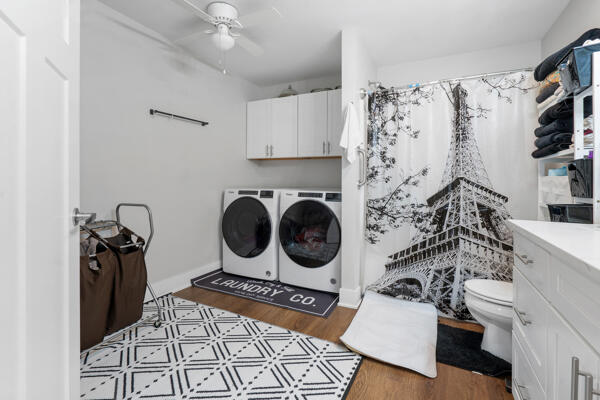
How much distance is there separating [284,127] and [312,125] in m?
0.37

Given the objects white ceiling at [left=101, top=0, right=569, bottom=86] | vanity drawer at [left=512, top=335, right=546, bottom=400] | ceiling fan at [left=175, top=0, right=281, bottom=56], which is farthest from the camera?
white ceiling at [left=101, top=0, right=569, bottom=86]

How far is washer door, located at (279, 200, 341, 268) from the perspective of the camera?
8.38 ft

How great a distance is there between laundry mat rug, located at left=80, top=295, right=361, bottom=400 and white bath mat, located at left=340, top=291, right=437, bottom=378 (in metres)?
0.16

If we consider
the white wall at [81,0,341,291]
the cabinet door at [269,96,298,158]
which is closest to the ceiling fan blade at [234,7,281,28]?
the white wall at [81,0,341,291]

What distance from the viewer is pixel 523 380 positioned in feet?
3.86

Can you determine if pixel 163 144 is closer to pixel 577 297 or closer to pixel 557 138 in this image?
pixel 577 297

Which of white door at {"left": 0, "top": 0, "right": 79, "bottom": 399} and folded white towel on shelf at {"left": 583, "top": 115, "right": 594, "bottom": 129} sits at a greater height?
folded white towel on shelf at {"left": 583, "top": 115, "right": 594, "bottom": 129}

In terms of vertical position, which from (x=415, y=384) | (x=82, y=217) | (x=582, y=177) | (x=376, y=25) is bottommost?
(x=415, y=384)

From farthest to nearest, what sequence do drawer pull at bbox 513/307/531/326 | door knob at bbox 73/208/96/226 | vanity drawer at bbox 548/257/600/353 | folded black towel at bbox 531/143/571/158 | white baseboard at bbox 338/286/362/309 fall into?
1. white baseboard at bbox 338/286/362/309
2. folded black towel at bbox 531/143/571/158
3. drawer pull at bbox 513/307/531/326
4. door knob at bbox 73/208/96/226
5. vanity drawer at bbox 548/257/600/353

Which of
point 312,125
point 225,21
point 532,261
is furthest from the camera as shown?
point 312,125

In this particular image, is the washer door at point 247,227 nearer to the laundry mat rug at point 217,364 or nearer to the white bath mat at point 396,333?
the laundry mat rug at point 217,364

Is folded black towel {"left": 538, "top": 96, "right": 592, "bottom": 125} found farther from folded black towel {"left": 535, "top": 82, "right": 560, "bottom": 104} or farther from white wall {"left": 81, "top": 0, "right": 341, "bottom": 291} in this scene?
white wall {"left": 81, "top": 0, "right": 341, "bottom": 291}

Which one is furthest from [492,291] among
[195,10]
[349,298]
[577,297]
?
[195,10]

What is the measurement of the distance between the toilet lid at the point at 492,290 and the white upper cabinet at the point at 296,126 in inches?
66.5
